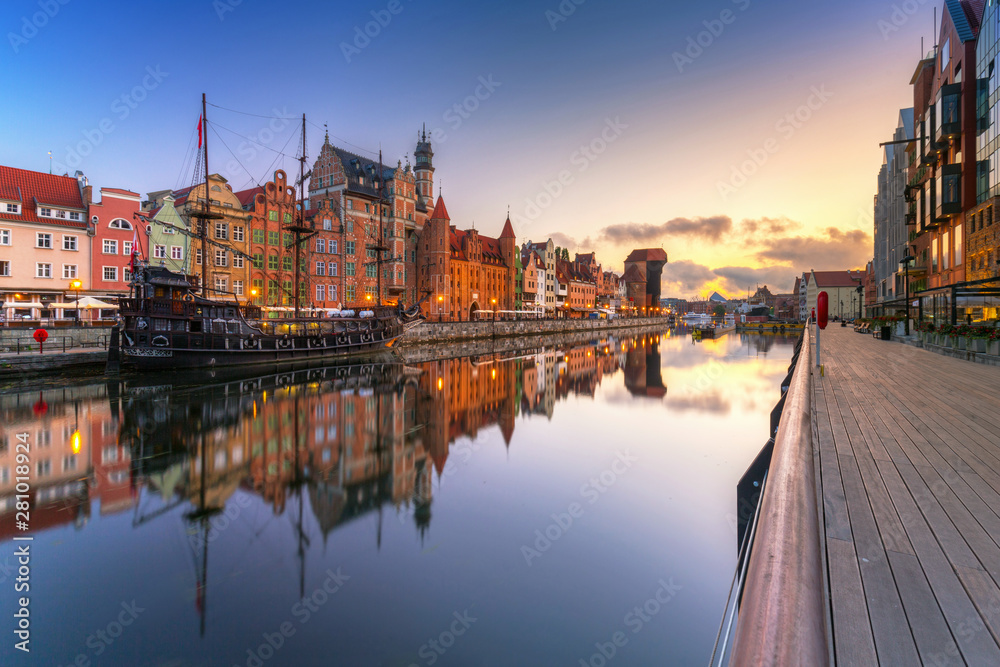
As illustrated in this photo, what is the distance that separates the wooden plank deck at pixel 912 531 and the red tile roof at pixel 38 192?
53753mm

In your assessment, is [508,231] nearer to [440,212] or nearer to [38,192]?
[440,212]

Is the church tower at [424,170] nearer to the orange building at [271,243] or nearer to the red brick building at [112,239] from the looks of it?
the orange building at [271,243]

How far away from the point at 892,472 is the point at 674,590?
302cm

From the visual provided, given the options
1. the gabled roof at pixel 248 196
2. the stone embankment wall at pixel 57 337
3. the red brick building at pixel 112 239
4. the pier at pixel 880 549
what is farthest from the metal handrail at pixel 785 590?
the gabled roof at pixel 248 196

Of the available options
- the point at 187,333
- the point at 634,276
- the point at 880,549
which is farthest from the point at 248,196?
the point at 634,276

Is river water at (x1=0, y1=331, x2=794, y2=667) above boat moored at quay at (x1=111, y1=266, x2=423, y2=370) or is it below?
below

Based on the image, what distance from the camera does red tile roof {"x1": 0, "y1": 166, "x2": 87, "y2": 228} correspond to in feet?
123

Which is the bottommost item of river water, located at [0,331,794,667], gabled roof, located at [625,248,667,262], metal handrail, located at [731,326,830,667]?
river water, located at [0,331,794,667]

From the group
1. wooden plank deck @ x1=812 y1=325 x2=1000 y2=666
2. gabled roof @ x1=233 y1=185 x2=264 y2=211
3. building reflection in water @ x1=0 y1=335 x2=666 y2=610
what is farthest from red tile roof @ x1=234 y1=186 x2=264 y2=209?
wooden plank deck @ x1=812 y1=325 x2=1000 y2=666

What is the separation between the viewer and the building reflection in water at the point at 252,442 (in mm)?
8945

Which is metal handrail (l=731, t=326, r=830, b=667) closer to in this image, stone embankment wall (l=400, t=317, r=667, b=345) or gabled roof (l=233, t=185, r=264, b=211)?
stone embankment wall (l=400, t=317, r=667, b=345)

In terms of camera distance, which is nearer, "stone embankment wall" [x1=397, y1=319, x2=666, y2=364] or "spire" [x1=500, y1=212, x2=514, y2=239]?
"stone embankment wall" [x1=397, y1=319, x2=666, y2=364]

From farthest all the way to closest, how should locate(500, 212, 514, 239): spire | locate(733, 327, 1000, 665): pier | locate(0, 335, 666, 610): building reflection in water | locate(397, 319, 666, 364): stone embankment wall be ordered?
1. locate(500, 212, 514, 239): spire
2. locate(397, 319, 666, 364): stone embankment wall
3. locate(0, 335, 666, 610): building reflection in water
4. locate(733, 327, 1000, 665): pier

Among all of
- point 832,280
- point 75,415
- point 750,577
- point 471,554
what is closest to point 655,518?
point 471,554
